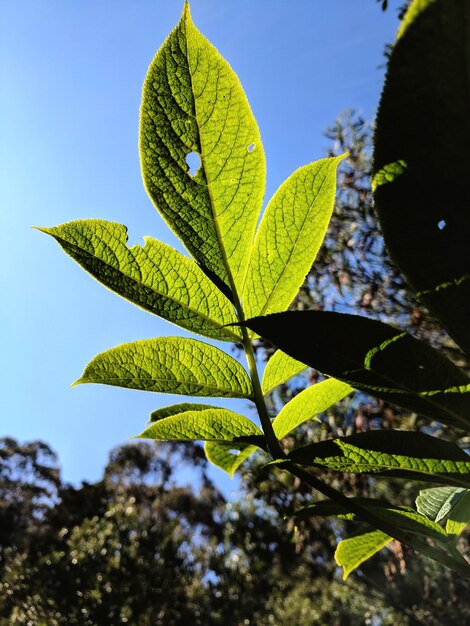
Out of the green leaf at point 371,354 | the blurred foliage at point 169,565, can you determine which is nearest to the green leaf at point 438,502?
the green leaf at point 371,354

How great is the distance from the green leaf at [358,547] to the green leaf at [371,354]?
269mm

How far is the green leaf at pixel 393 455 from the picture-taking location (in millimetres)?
427

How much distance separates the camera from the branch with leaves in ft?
1.06

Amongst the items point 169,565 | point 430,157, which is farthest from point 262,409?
point 169,565

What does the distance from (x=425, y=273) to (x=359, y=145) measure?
5.33m

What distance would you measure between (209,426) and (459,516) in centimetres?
31

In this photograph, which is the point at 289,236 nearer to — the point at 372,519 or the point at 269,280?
the point at 269,280

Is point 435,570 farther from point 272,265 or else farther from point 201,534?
point 272,265

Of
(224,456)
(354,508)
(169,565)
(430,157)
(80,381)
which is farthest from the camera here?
(169,565)

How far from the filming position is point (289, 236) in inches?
19.7

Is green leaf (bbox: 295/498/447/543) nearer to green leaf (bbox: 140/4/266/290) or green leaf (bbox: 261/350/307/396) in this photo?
green leaf (bbox: 261/350/307/396)

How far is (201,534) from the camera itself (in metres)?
14.8

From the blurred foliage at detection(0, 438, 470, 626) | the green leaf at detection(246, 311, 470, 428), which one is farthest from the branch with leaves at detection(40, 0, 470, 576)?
the blurred foliage at detection(0, 438, 470, 626)

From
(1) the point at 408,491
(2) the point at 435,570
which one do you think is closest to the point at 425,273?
(1) the point at 408,491
